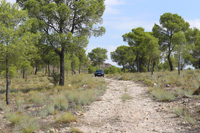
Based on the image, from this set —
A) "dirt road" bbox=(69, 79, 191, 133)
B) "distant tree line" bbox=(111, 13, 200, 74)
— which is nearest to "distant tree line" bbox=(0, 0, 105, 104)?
"dirt road" bbox=(69, 79, 191, 133)

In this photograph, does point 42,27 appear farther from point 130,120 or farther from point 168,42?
point 168,42

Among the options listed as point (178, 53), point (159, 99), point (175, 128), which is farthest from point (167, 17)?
point (175, 128)

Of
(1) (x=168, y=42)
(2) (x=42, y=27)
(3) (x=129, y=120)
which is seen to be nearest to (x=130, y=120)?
(3) (x=129, y=120)

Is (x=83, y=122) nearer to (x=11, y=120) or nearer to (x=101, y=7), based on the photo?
(x=11, y=120)

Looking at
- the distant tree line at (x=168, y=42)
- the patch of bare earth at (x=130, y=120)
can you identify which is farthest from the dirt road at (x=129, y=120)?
the distant tree line at (x=168, y=42)

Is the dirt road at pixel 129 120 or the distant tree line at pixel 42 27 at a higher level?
the distant tree line at pixel 42 27

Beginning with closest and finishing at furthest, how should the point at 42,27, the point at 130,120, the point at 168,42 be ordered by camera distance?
the point at 130,120, the point at 42,27, the point at 168,42

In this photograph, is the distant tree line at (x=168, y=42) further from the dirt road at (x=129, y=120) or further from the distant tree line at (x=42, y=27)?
the dirt road at (x=129, y=120)

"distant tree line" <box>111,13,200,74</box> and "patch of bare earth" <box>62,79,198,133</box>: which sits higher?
"distant tree line" <box>111,13,200,74</box>

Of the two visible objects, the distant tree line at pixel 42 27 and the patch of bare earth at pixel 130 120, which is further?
the distant tree line at pixel 42 27

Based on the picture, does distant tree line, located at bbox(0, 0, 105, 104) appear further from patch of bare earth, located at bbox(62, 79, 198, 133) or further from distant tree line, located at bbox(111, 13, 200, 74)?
distant tree line, located at bbox(111, 13, 200, 74)

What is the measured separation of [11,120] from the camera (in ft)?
24.1

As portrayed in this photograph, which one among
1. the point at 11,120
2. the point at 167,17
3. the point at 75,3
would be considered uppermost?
the point at 167,17

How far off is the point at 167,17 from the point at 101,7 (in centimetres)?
2512
